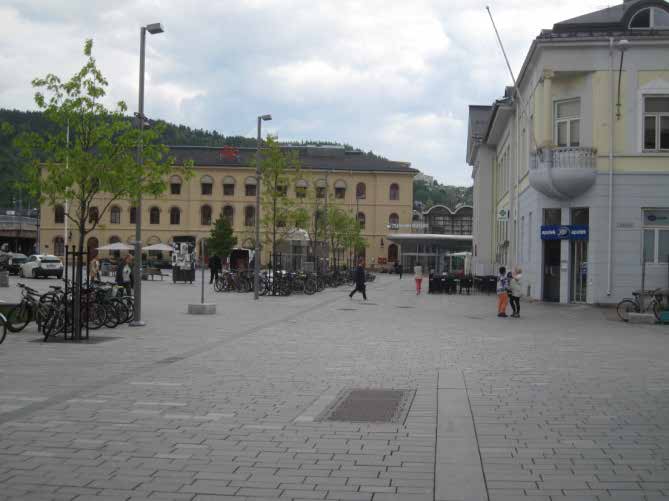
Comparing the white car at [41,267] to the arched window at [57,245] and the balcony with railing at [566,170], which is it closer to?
the balcony with railing at [566,170]

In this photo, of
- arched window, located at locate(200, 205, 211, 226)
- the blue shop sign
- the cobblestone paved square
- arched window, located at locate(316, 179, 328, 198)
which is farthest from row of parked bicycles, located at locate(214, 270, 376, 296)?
arched window, located at locate(200, 205, 211, 226)

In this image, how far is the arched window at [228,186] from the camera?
333 feet

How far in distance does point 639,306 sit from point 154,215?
3253 inches

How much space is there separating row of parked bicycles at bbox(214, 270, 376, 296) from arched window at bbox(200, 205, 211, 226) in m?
59.8

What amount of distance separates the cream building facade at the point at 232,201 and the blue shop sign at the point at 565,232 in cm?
6813

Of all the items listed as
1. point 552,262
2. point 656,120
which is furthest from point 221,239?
point 656,120

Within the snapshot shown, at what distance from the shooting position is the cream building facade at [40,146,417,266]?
328 ft

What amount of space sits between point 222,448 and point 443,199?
159383 mm

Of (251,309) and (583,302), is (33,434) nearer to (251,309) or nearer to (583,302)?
(251,309)

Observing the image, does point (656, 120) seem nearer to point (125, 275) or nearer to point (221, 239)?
point (125, 275)

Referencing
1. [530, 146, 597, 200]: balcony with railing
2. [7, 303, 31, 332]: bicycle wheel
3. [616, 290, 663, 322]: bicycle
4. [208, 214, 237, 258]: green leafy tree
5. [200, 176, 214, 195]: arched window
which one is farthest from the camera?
[200, 176, 214, 195]: arched window

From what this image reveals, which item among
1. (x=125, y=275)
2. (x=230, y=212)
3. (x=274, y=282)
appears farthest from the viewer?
(x=230, y=212)

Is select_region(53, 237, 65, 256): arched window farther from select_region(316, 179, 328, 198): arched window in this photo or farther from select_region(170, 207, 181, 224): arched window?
select_region(316, 179, 328, 198): arched window

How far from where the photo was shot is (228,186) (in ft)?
334
